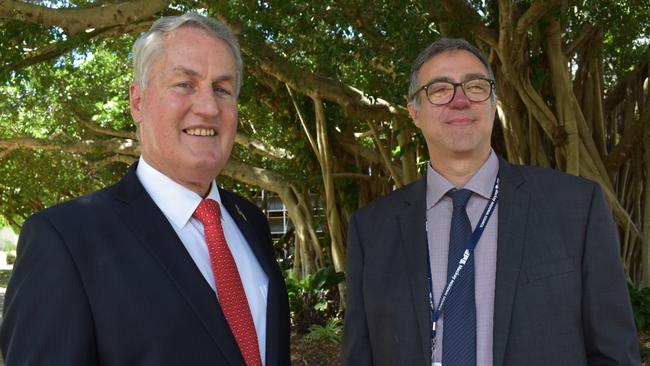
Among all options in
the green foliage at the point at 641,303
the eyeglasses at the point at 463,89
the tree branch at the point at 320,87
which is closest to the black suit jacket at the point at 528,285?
the eyeglasses at the point at 463,89

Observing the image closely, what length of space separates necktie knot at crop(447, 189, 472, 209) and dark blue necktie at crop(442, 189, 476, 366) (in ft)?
0.24

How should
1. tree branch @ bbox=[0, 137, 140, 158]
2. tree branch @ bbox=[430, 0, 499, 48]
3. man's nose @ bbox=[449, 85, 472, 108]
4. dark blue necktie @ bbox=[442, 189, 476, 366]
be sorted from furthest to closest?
tree branch @ bbox=[0, 137, 140, 158], tree branch @ bbox=[430, 0, 499, 48], man's nose @ bbox=[449, 85, 472, 108], dark blue necktie @ bbox=[442, 189, 476, 366]

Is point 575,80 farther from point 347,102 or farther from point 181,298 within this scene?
point 181,298

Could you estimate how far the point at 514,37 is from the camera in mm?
5391

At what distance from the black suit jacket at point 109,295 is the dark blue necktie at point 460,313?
2.05 feet

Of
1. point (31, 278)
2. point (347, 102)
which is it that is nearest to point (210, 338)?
point (31, 278)

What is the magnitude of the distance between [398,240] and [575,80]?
5.46m

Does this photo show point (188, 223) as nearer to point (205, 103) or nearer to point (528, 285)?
point (205, 103)

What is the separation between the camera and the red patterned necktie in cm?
166

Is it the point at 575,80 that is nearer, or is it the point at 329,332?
the point at 575,80

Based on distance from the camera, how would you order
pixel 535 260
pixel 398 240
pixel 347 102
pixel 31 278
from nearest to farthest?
1. pixel 31 278
2. pixel 535 260
3. pixel 398 240
4. pixel 347 102

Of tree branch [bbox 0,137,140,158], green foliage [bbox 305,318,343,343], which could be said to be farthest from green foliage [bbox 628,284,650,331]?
tree branch [bbox 0,137,140,158]

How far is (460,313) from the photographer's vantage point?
1949 millimetres

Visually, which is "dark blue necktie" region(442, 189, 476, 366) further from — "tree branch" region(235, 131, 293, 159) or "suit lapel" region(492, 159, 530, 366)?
"tree branch" region(235, 131, 293, 159)
